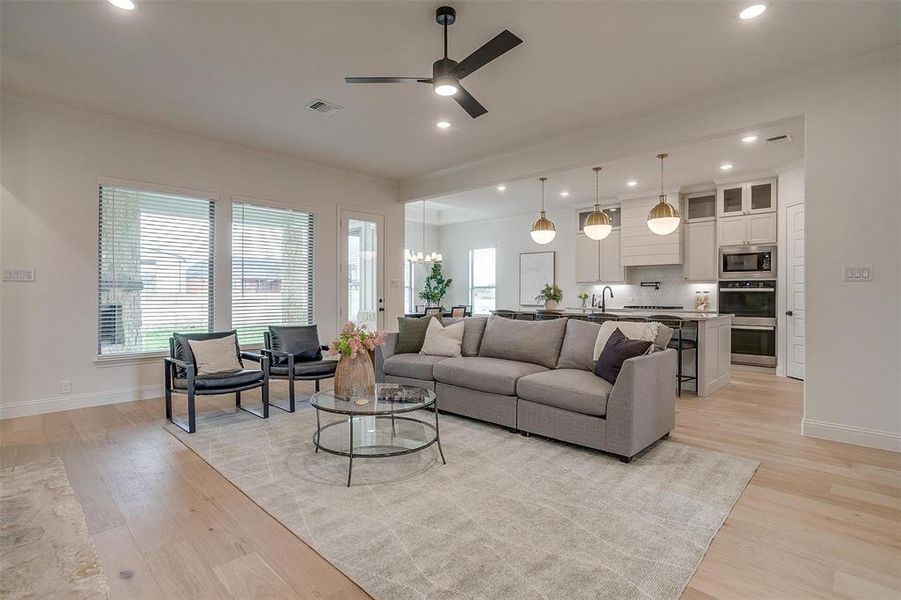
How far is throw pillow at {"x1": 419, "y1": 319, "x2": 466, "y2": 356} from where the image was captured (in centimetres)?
462

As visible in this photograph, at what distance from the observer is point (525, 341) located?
4234 mm

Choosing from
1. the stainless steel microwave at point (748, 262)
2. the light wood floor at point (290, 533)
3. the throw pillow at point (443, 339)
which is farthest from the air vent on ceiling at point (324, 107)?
the stainless steel microwave at point (748, 262)

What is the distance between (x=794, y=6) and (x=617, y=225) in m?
5.54

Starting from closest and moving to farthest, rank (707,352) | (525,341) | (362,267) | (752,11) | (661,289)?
(752,11)
(525,341)
(707,352)
(362,267)
(661,289)

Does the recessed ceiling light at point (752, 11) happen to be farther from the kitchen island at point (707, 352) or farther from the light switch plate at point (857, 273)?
the kitchen island at point (707, 352)

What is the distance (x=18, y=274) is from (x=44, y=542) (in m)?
3.23

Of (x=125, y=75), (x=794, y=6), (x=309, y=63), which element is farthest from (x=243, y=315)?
(x=794, y=6)

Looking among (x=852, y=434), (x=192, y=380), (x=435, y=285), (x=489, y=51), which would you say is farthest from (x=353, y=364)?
(x=435, y=285)

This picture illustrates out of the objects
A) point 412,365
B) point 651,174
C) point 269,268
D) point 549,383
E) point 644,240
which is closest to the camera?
point 549,383

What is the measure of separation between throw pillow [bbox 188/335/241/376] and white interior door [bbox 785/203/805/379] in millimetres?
6970

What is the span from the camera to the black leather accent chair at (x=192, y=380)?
3.69 meters

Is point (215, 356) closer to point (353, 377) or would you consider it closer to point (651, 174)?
point (353, 377)

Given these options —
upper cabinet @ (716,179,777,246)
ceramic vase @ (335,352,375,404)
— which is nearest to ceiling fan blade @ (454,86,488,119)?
ceramic vase @ (335,352,375,404)

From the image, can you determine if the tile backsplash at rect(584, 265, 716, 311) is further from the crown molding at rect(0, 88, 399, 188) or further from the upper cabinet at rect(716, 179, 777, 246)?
the crown molding at rect(0, 88, 399, 188)
